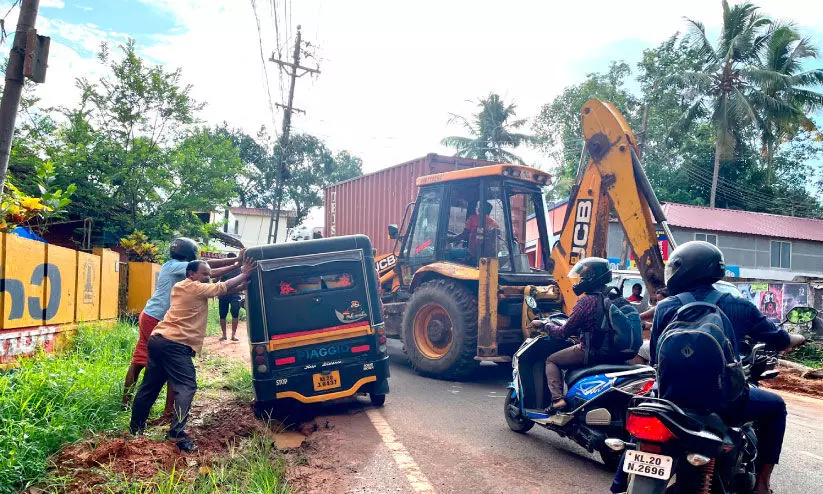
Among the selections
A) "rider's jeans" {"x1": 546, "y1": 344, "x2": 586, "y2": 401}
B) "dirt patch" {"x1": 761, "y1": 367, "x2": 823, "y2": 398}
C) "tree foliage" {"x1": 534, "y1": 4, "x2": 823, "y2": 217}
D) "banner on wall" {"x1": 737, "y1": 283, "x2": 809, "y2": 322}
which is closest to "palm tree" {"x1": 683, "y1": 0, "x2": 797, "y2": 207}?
"tree foliage" {"x1": 534, "y1": 4, "x2": 823, "y2": 217}

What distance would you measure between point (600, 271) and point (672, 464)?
7.64 ft

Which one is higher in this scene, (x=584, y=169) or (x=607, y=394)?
(x=584, y=169)

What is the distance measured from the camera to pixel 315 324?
6645 millimetres

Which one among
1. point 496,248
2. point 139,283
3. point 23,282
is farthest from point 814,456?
point 139,283

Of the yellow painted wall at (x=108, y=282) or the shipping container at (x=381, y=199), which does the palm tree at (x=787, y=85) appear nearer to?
the shipping container at (x=381, y=199)

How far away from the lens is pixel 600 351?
4.88 metres

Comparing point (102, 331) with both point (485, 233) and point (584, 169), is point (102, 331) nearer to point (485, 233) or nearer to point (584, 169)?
point (485, 233)

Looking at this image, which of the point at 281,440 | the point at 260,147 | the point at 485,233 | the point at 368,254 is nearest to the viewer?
the point at 281,440

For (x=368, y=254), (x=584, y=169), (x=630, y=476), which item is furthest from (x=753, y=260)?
(x=630, y=476)

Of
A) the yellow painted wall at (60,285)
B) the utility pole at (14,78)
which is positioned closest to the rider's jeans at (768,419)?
the utility pole at (14,78)

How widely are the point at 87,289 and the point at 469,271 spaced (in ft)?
19.3

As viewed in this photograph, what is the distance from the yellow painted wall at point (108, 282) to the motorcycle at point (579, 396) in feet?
25.0

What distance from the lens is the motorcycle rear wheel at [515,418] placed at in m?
5.66

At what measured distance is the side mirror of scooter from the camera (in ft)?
14.0
